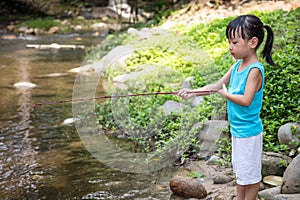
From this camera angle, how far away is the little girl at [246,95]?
2482 millimetres

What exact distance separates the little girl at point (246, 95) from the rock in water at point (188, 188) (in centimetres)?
73

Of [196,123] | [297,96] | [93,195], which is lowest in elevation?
[93,195]

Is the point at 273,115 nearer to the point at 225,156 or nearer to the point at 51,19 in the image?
the point at 225,156

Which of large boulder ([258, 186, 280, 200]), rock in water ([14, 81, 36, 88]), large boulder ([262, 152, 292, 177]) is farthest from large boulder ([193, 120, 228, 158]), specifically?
rock in water ([14, 81, 36, 88])

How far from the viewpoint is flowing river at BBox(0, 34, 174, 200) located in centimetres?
363

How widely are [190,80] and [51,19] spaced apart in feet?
38.2

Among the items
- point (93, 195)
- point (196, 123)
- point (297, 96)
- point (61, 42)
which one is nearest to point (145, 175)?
point (93, 195)

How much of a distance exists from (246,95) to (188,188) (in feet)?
3.82

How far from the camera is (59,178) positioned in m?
3.90

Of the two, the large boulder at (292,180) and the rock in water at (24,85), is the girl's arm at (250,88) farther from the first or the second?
the rock in water at (24,85)

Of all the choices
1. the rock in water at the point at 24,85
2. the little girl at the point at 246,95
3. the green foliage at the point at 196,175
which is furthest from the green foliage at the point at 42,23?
the little girl at the point at 246,95

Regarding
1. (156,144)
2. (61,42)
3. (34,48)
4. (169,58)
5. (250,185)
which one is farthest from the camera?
(61,42)

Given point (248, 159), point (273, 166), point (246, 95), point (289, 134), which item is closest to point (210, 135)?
point (289, 134)

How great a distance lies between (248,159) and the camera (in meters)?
2.58
